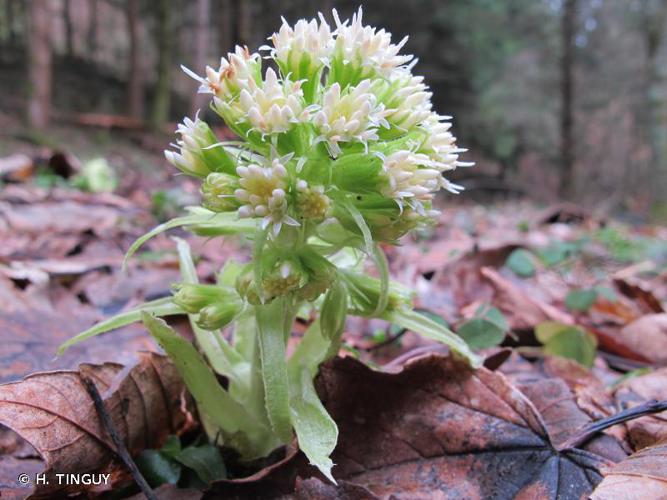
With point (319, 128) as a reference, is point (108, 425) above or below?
below

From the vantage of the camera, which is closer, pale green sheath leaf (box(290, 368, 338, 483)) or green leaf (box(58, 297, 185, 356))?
pale green sheath leaf (box(290, 368, 338, 483))

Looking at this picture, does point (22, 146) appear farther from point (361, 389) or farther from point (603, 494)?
point (603, 494)

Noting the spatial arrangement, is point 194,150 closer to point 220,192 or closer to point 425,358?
point 220,192

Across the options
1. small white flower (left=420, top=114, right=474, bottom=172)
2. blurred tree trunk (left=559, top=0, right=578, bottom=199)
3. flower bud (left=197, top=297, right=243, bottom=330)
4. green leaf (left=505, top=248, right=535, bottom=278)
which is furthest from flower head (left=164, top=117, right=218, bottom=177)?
blurred tree trunk (left=559, top=0, right=578, bottom=199)

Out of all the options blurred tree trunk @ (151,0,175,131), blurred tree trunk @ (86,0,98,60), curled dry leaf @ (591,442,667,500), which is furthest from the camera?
blurred tree trunk @ (86,0,98,60)

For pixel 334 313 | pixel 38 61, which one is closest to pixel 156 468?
pixel 334 313

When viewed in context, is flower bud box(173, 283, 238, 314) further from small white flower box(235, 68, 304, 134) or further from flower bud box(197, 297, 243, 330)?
small white flower box(235, 68, 304, 134)

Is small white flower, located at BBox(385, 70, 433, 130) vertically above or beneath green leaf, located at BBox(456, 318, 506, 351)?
above

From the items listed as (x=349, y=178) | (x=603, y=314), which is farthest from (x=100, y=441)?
(x=603, y=314)
